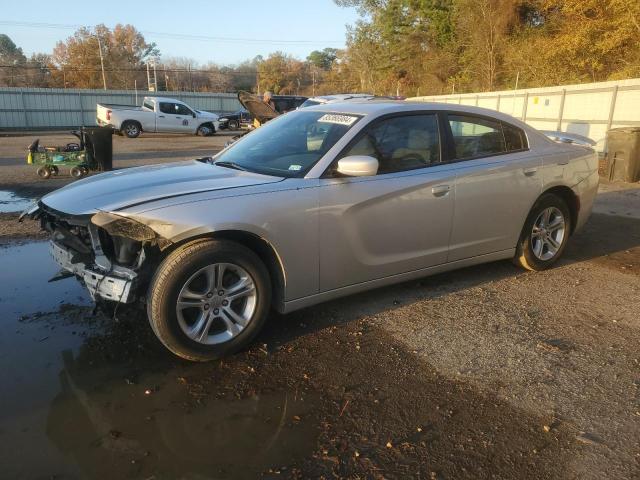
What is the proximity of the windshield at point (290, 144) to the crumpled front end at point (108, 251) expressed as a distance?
107 centimetres

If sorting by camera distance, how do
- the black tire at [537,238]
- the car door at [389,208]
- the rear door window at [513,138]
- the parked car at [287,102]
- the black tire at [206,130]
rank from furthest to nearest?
1. the black tire at [206,130]
2. the parked car at [287,102]
3. the black tire at [537,238]
4. the rear door window at [513,138]
5. the car door at [389,208]

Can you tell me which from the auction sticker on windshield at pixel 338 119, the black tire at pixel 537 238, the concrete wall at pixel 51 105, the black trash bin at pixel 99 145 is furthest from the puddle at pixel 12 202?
the concrete wall at pixel 51 105

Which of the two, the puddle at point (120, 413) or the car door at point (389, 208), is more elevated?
the car door at point (389, 208)

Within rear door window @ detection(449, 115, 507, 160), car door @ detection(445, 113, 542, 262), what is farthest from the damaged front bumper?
rear door window @ detection(449, 115, 507, 160)

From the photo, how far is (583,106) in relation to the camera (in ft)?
48.9

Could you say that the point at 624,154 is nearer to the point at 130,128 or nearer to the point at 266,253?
the point at 266,253

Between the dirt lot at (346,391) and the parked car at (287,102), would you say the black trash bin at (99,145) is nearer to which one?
the dirt lot at (346,391)

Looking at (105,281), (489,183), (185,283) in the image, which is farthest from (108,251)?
(489,183)

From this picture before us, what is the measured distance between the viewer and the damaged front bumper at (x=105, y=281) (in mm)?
3039

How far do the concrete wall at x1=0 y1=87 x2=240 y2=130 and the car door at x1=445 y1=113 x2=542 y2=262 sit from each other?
33324 millimetres

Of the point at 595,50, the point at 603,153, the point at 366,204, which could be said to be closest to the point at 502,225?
the point at 366,204

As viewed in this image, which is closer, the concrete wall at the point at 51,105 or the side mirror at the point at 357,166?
the side mirror at the point at 357,166

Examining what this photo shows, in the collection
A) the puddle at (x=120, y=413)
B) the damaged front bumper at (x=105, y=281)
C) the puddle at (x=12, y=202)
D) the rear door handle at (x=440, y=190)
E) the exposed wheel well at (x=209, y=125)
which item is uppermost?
the rear door handle at (x=440, y=190)

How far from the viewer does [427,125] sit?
4.25 meters
